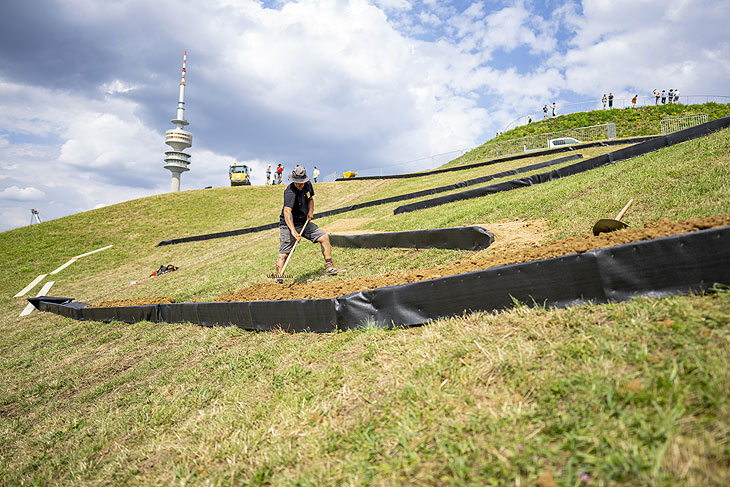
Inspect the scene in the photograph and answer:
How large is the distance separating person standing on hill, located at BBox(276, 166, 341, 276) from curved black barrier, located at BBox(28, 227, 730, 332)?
2.51 meters

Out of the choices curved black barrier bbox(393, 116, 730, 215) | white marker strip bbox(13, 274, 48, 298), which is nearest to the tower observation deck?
white marker strip bbox(13, 274, 48, 298)

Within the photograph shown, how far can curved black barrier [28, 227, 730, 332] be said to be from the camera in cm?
256

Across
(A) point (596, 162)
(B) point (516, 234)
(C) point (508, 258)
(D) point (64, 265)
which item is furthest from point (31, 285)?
(A) point (596, 162)

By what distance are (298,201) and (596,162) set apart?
9.62 m

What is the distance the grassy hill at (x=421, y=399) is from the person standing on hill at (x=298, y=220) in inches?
87.8

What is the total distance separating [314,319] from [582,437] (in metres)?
3.20

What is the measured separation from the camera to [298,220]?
298 inches

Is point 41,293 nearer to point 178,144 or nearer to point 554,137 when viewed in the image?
point 554,137

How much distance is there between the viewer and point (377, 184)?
33.4 m

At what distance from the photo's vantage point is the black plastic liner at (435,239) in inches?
258

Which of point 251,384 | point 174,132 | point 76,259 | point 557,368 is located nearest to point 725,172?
point 557,368

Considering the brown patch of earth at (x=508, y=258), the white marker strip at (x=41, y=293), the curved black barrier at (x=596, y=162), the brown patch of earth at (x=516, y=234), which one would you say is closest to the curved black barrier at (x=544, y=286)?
the brown patch of earth at (x=508, y=258)

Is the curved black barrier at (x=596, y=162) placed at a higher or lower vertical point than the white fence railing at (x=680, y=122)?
lower

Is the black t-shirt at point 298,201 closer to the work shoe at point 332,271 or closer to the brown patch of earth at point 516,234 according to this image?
the work shoe at point 332,271
